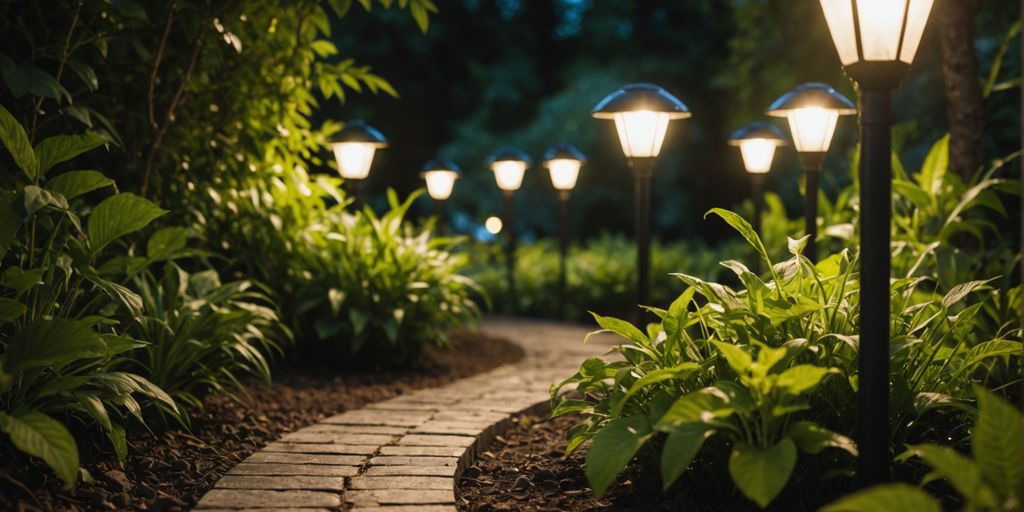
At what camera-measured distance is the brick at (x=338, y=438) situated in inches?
148

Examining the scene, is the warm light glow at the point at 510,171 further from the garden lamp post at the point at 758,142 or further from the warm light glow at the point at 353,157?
the garden lamp post at the point at 758,142

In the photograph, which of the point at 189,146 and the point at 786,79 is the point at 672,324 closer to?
the point at 189,146

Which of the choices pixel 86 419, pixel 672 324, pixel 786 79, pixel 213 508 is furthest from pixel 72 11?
pixel 786 79

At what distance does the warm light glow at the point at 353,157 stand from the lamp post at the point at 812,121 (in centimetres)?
311

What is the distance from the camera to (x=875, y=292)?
2531mm

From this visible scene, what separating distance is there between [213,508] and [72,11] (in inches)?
98.0

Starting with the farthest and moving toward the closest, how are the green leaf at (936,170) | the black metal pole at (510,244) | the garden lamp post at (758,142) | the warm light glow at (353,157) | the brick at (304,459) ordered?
the black metal pole at (510,244) < the warm light glow at (353,157) < the garden lamp post at (758,142) < the green leaf at (936,170) < the brick at (304,459)

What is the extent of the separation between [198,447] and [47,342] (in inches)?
46.4

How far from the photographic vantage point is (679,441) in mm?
2539

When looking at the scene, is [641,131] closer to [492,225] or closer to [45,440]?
[45,440]

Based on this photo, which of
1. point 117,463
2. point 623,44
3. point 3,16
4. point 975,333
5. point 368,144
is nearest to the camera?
point 117,463

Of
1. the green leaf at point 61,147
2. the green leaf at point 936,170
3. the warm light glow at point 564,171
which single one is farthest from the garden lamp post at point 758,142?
the green leaf at point 61,147

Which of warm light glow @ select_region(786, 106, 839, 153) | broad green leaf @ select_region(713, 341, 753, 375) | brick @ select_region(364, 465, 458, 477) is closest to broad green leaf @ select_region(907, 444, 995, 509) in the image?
broad green leaf @ select_region(713, 341, 753, 375)

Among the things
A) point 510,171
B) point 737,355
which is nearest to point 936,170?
point 737,355
